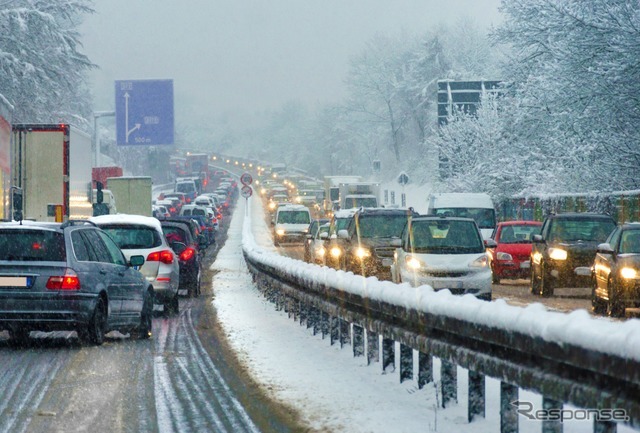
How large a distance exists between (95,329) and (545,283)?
1240 cm

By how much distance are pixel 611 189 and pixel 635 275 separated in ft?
75.9

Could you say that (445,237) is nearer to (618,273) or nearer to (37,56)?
(618,273)

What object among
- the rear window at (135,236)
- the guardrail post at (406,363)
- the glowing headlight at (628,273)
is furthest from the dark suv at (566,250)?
the guardrail post at (406,363)

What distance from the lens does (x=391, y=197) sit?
112375 millimetres

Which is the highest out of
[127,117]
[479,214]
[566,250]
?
[127,117]

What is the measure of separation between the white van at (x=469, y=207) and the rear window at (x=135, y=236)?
17.6 m

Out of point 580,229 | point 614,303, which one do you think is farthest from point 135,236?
point 580,229

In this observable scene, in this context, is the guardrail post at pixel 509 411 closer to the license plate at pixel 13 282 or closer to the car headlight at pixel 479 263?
the license plate at pixel 13 282

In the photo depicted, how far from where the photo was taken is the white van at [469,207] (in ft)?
127

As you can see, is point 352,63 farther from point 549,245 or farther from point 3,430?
point 3,430

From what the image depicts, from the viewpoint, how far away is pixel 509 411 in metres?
8.32

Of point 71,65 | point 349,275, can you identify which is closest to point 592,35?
point 349,275

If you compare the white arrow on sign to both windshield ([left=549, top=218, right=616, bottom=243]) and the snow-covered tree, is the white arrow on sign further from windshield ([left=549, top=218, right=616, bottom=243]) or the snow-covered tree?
windshield ([left=549, top=218, right=616, bottom=243])

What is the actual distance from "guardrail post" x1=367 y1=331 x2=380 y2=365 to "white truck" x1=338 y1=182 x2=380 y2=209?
57.0 metres
